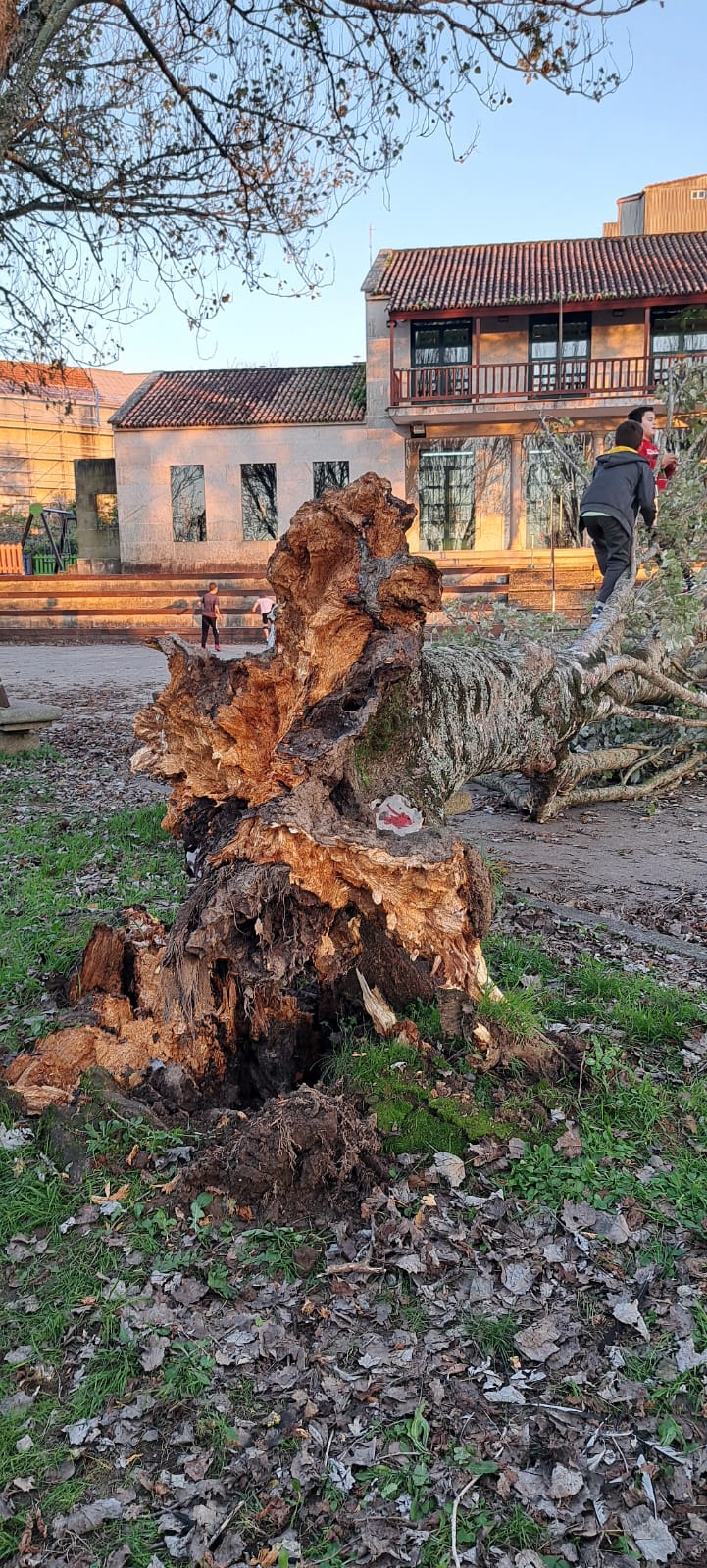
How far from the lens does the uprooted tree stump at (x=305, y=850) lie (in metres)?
3.24

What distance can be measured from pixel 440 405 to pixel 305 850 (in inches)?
1143

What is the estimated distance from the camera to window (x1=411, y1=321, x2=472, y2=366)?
31.7 metres

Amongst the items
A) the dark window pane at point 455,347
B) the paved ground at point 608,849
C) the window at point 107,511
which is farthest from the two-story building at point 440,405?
the paved ground at point 608,849

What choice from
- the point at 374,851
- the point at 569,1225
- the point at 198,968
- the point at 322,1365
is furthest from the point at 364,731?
the point at 322,1365

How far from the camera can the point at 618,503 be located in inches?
282

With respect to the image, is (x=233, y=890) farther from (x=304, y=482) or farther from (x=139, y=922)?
(x=304, y=482)

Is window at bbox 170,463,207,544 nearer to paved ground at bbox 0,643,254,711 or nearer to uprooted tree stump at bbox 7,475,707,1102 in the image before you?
paved ground at bbox 0,643,254,711

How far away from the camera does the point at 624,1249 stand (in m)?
2.62

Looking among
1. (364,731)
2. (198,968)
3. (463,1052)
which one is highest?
(364,731)

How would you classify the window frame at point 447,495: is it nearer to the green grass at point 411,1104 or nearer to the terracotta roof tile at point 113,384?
the terracotta roof tile at point 113,384

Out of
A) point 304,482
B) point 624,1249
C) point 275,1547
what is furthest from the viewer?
point 304,482

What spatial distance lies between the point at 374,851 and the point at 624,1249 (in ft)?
4.22

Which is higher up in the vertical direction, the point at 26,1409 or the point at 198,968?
the point at 198,968

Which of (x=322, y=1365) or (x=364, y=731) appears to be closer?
(x=322, y=1365)
